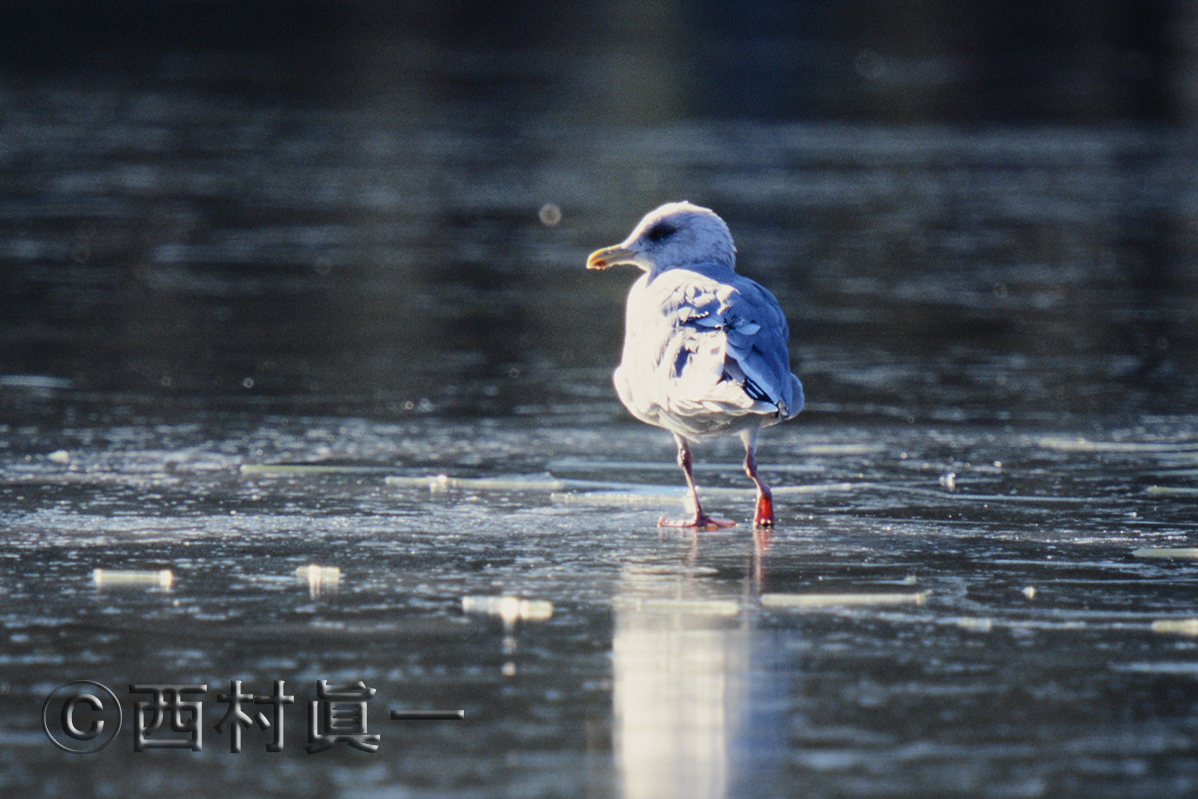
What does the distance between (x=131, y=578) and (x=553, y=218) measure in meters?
12.3

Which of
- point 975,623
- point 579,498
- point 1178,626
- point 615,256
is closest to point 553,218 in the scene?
point 615,256

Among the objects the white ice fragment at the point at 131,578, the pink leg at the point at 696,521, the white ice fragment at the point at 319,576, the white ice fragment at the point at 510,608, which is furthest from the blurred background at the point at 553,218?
the white ice fragment at the point at 510,608

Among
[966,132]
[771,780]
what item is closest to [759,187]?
[966,132]

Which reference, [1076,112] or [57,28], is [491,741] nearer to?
[1076,112]

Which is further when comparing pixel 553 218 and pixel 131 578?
pixel 553 218

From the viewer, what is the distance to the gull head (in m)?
8.22

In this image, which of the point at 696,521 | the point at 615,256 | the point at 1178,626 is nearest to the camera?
the point at 1178,626

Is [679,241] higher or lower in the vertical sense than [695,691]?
higher

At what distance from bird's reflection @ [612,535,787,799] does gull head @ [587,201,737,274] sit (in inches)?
84.0

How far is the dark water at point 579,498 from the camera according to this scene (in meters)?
4.73

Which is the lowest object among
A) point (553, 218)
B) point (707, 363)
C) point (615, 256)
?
point (707, 363)

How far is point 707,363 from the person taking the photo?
275 inches

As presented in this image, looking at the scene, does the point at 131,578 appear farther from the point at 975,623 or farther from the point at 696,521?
the point at 975,623

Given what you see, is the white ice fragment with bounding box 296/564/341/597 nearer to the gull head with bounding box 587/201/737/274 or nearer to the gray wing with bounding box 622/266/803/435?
the gray wing with bounding box 622/266/803/435
